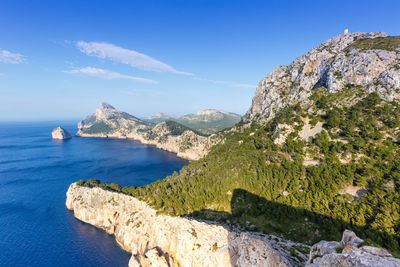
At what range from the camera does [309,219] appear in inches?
Result: 1607

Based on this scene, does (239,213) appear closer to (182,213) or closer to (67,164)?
(182,213)

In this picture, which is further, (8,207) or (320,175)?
(8,207)

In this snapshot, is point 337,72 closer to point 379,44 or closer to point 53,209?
point 379,44

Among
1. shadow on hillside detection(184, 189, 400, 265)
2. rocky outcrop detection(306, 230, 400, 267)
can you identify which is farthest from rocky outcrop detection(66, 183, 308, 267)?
rocky outcrop detection(306, 230, 400, 267)

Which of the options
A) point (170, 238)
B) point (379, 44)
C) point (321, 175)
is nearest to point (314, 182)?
point (321, 175)

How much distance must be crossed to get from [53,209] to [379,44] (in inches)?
6437

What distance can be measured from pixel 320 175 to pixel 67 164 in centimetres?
16500

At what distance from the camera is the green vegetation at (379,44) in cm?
7447

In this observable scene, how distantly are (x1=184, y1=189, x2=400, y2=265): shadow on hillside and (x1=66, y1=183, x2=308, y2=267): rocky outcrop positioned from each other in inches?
175

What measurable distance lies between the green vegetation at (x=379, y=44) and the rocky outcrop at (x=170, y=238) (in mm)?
96455

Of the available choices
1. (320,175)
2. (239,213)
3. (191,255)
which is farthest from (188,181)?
(320,175)

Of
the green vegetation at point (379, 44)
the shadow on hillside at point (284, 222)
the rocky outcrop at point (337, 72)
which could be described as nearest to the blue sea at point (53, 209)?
the shadow on hillside at point (284, 222)

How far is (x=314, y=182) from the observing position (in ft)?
161

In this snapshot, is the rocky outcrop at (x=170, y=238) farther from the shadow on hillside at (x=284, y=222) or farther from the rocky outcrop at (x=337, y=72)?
the rocky outcrop at (x=337, y=72)
